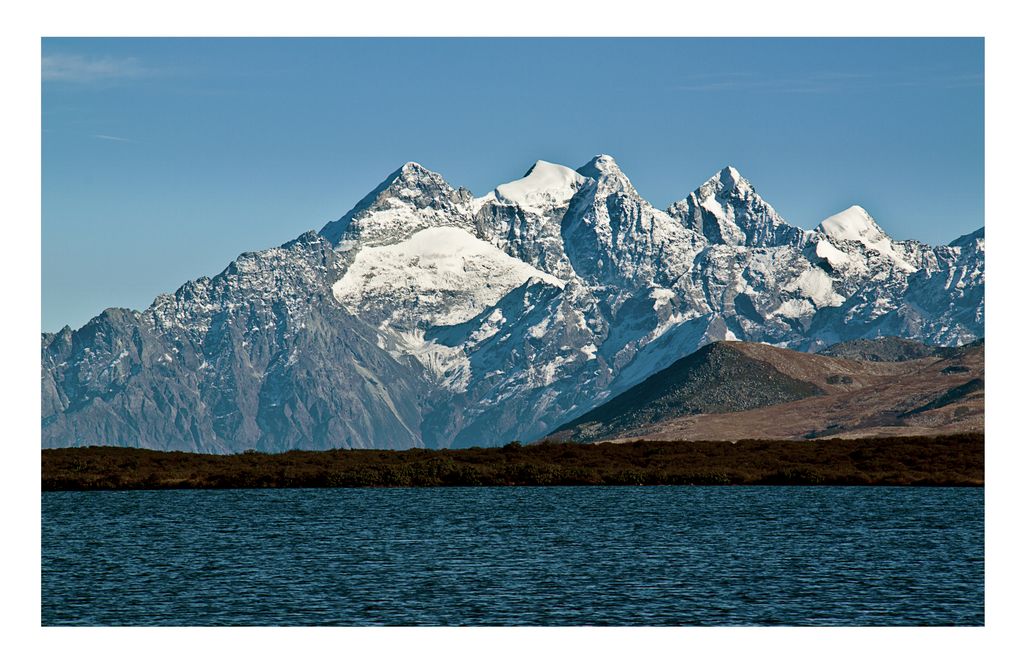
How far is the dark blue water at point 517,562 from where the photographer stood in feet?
247

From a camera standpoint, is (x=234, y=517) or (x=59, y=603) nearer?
(x=59, y=603)

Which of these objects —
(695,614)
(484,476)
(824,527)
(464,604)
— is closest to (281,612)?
(464,604)

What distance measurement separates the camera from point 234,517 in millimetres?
137750

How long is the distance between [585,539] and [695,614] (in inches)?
1521

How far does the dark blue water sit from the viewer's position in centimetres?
7538

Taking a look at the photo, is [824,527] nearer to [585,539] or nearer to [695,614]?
[585,539]

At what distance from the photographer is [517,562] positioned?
9681 centimetres
